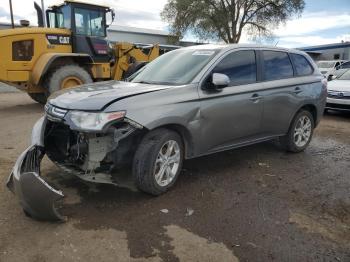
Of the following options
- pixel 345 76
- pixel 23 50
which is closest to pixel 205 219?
pixel 23 50

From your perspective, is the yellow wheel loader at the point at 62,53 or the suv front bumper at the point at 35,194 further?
the yellow wheel loader at the point at 62,53

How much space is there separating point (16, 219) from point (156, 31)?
47937 mm

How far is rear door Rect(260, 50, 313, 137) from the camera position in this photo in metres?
5.90

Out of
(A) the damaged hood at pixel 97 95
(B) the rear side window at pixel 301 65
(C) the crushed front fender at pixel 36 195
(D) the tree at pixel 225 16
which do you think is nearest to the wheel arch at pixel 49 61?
(A) the damaged hood at pixel 97 95

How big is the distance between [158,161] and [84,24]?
851cm

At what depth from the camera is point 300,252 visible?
3.52 metres

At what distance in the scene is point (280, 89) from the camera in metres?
6.04

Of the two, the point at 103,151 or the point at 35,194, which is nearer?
the point at 35,194

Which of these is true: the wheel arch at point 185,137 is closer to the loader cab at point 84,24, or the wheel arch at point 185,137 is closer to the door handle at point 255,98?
the door handle at point 255,98

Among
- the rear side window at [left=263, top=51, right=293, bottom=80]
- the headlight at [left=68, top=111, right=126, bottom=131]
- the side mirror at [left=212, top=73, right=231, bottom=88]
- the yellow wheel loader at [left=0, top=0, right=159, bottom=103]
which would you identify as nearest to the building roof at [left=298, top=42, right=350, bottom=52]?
the yellow wheel loader at [left=0, top=0, right=159, bottom=103]

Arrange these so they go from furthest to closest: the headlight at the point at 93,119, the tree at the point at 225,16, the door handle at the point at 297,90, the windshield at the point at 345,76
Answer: the tree at the point at 225,16 → the windshield at the point at 345,76 → the door handle at the point at 297,90 → the headlight at the point at 93,119

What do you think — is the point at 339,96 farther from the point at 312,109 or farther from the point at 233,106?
the point at 233,106

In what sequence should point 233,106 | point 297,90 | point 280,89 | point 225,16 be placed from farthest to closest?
point 225,16 < point 297,90 < point 280,89 < point 233,106

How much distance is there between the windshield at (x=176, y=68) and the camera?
5129 mm
